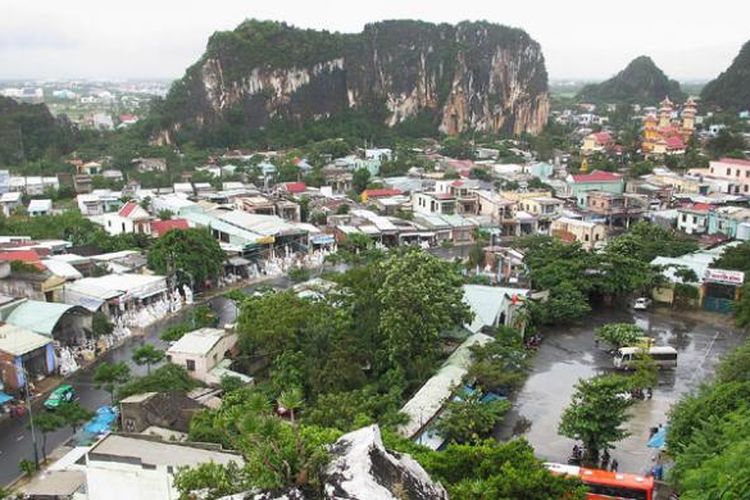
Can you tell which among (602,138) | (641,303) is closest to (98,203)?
(641,303)

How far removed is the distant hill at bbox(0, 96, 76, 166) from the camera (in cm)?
5953

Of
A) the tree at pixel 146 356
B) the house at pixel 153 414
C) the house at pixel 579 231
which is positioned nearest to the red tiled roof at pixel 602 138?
the house at pixel 579 231

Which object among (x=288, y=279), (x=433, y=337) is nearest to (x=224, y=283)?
(x=288, y=279)

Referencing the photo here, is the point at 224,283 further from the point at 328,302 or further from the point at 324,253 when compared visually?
the point at 328,302

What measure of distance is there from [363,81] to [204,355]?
69373mm

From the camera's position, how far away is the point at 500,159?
6100cm

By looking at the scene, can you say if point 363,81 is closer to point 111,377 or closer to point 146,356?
point 146,356

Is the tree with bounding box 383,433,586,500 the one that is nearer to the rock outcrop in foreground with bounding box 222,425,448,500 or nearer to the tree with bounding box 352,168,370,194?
the rock outcrop in foreground with bounding box 222,425,448,500

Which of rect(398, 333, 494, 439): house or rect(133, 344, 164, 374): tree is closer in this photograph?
rect(398, 333, 494, 439): house

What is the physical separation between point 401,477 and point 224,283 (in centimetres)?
2438

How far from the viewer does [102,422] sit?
16406 millimetres

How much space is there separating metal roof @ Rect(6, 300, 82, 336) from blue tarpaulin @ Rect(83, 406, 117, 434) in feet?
15.6

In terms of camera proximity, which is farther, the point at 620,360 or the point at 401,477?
the point at 620,360

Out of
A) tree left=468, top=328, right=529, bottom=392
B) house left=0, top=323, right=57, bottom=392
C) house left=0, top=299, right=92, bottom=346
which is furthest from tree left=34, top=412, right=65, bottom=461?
tree left=468, top=328, right=529, bottom=392
